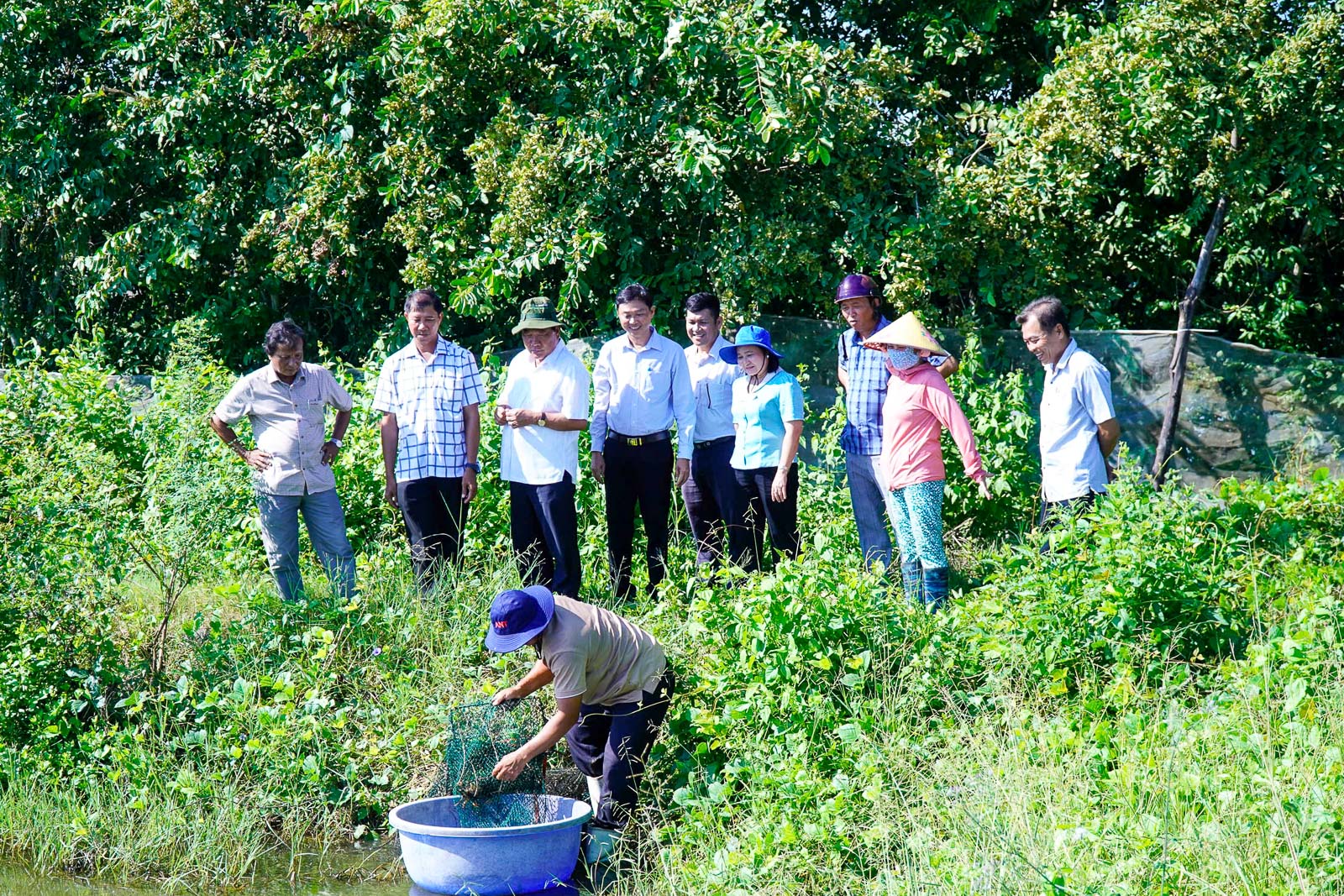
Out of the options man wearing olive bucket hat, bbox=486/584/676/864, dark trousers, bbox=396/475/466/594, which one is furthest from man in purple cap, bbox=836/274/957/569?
dark trousers, bbox=396/475/466/594

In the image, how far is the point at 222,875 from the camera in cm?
512

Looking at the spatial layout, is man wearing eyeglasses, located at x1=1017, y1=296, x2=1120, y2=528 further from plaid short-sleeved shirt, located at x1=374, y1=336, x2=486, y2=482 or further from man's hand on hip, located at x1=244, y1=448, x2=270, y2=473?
man's hand on hip, located at x1=244, y1=448, x2=270, y2=473

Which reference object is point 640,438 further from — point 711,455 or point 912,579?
point 912,579

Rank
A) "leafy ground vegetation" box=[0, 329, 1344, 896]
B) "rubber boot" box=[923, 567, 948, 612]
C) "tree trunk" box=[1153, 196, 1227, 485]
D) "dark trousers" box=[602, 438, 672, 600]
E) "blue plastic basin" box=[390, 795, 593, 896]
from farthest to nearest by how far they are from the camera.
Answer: "tree trunk" box=[1153, 196, 1227, 485] → "dark trousers" box=[602, 438, 672, 600] → "rubber boot" box=[923, 567, 948, 612] → "blue plastic basin" box=[390, 795, 593, 896] → "leafy ground vegetation" box=[0, 329, 1344, 896]

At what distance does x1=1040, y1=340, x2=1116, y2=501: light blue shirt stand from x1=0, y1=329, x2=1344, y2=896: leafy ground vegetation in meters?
0.34

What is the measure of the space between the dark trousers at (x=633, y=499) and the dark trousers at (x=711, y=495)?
17 centimetres

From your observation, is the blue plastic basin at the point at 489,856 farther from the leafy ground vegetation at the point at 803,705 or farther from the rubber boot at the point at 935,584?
the rubber boot at the point at 935,584

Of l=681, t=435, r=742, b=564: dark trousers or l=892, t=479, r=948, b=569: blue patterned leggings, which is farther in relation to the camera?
l=681, t=435, r=742, b=564: dark trousers

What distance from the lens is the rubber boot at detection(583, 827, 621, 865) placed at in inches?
193

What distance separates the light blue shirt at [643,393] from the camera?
6746mm

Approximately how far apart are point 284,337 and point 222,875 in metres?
2.67

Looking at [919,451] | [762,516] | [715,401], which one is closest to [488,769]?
[762,516]

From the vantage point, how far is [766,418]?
6.75 m

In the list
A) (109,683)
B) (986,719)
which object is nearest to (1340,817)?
(986,719)
